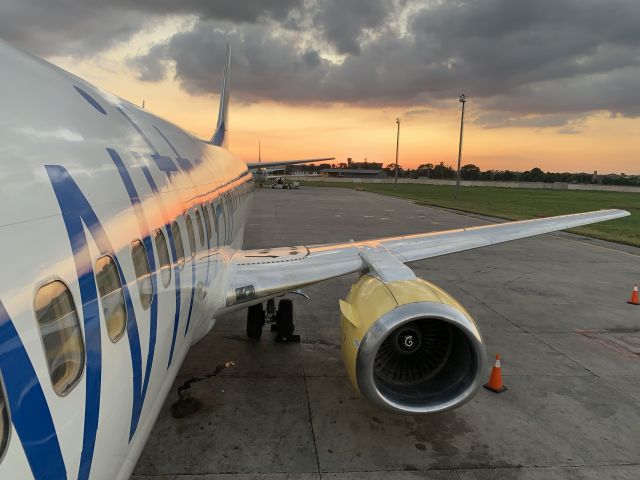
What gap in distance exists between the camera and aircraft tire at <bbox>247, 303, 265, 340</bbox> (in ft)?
25.7

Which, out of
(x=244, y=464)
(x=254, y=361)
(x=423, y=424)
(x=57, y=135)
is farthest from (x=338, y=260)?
(x=57, y=135)

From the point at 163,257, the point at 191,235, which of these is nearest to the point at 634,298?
the point at 191,235

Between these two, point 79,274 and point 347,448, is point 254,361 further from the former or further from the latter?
point 79,274

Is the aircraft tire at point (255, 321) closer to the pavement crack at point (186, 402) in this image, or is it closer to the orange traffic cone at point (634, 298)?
the pavement crack at point (186, 402)

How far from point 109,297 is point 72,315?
14.9 inches

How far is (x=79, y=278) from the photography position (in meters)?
2.09

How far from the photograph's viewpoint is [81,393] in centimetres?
206

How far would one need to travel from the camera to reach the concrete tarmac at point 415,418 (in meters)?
4.61

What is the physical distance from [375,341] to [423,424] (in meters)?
1.75

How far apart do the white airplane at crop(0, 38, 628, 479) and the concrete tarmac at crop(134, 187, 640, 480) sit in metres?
0.83

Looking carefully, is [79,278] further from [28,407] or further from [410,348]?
[410,348]

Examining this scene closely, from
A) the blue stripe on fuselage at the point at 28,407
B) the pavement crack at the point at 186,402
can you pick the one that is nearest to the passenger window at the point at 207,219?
the pavement crack at the point at 186,402

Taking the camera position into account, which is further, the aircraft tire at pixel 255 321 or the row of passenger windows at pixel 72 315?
the aircraft tire at pixel 255 321

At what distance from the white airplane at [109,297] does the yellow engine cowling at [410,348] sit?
0.01 m
